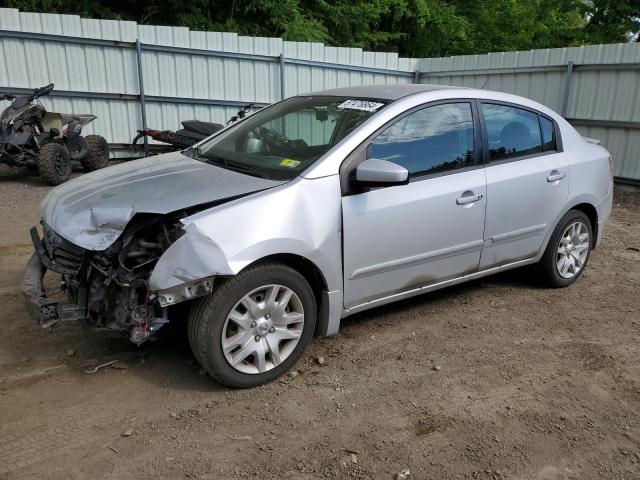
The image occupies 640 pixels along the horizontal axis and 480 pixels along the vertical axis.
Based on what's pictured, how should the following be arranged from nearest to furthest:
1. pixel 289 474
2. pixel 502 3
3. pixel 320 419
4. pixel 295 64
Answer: pixel 289 474, pixel 320 419, pixel 295 64, pixel 502 3

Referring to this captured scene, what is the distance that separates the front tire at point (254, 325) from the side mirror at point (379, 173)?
2.25 feet

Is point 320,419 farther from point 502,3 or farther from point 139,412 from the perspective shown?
point 502,3

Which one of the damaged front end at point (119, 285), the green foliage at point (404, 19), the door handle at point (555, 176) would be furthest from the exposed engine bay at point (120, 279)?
the green foliage at point (404, 19)

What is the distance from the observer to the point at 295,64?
444 inches

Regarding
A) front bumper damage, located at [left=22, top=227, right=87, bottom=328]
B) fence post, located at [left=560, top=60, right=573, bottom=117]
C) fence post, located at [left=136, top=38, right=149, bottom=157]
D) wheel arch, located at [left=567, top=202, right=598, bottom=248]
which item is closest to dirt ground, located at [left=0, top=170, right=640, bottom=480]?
front bumper damage, located at [left=22, top=227, right=87, bottom=328]

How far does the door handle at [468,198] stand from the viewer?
381cm

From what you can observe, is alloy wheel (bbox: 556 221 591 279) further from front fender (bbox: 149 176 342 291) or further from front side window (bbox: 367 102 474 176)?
front fender (bbox: 149 176 342 291)

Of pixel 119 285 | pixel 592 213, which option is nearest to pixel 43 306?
pixel 119 285

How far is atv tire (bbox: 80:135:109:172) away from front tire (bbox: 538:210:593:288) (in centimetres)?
729

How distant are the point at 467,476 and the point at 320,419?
2.57ft

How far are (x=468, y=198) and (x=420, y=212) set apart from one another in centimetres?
46

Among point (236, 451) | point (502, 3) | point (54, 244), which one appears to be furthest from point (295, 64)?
point (502, 3)

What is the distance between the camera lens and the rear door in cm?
408

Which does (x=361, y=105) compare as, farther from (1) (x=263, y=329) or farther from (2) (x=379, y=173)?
(1) (x=263, y=329)
